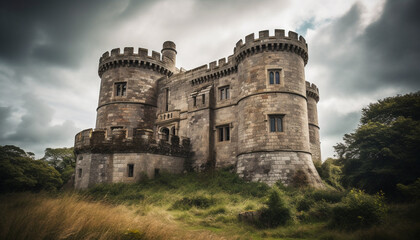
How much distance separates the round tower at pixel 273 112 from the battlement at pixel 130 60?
30.9ft

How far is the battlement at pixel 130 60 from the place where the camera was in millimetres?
23688

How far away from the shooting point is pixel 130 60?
77.5 ft

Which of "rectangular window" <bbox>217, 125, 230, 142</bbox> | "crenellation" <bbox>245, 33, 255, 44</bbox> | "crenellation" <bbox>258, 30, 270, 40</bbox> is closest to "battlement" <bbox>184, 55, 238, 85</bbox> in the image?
"crenellation" <bbox>245, 33, 255, 44</bbox>

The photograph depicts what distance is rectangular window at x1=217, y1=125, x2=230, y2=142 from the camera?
20.1 m

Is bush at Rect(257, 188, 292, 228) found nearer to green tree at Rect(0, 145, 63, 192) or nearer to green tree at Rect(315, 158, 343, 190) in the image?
green tree at Rect(315, 158, 343, 190)

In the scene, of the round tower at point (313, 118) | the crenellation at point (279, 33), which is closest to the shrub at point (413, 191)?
the crenellation at point (279, 33)

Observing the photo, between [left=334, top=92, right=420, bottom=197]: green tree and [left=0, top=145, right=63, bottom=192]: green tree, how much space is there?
21451 mm

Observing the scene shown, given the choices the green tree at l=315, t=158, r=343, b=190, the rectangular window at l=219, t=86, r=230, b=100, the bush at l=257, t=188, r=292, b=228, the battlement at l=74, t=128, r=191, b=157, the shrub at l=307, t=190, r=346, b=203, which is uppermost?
the rectangular window at l=219, t=86, r=230, b=100

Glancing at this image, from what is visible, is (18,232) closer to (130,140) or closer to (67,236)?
(67,236)

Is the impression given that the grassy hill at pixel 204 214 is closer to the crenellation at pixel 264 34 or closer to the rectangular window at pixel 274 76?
the rectangular window at pixel 274 76

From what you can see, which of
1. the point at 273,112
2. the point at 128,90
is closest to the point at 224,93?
the point at 273,112

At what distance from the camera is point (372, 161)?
1350cm

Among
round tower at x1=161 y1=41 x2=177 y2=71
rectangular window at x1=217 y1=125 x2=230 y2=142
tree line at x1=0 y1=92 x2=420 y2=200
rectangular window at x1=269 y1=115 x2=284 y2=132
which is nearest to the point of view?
tree line at x1=0 y1=92 x2=420 y2=200

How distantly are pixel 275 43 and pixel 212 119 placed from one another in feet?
24.5
